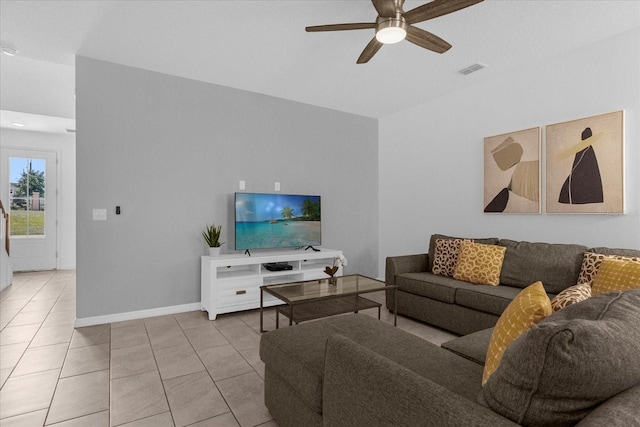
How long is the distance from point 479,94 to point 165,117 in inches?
138

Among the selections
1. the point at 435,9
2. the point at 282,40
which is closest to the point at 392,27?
the point at 435,9

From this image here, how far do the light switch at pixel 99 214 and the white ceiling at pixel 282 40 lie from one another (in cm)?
149

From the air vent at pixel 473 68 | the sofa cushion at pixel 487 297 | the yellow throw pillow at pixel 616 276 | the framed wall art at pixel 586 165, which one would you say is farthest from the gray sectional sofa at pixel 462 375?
the air vent at pixel 473 68

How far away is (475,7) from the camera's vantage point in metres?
2.49

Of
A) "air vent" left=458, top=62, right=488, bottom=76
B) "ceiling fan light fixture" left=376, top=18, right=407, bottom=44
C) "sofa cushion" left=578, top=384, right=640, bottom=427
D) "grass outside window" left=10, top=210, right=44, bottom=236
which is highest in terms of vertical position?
"air vent" left=458, top=62, right=488, bottom=76

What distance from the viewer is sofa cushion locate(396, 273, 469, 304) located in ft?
10.2

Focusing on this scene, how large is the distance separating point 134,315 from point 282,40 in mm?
3050

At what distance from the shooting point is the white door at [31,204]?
6031 mm

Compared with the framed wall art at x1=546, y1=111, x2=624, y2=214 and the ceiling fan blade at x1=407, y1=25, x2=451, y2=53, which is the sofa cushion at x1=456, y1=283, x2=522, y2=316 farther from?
the ceiling fan blade at x1=407, y1=25, x2=451, y2=53

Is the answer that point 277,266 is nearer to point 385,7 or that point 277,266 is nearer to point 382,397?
point 385,7

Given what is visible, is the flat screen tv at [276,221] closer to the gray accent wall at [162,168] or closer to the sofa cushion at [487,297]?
the gray accent wall at [162,168]

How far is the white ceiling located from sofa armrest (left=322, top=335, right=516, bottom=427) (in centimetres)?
240

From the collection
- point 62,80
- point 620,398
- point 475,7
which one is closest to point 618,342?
point 620,398

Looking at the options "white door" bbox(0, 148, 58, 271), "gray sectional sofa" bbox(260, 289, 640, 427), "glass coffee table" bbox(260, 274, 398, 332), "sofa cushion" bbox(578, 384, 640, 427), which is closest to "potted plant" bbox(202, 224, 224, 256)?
"glass coffee table" bbox(260, 274, 398, 332)
